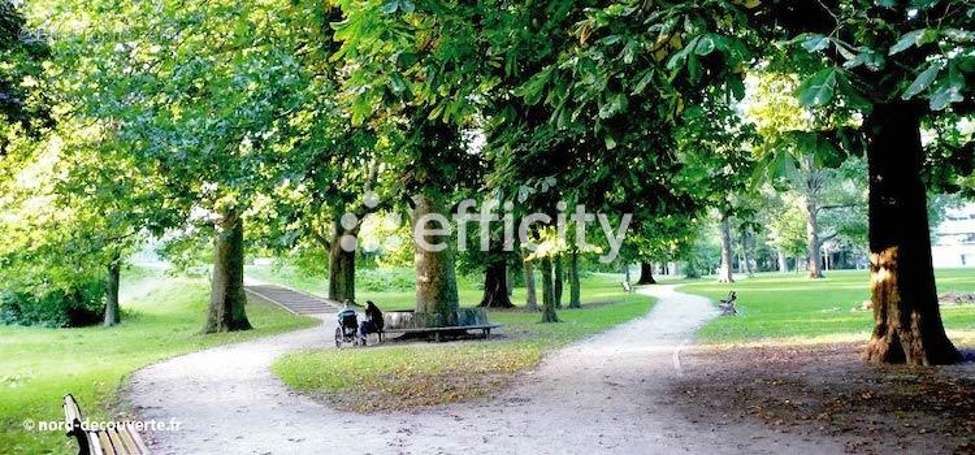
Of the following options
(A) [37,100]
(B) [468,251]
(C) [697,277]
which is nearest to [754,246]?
(C) [697,277]

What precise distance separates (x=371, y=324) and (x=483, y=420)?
11.2 meters

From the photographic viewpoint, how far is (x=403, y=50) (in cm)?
564

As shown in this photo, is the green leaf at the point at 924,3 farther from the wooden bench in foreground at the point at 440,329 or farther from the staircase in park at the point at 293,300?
the staircase in park at the point at 293,300

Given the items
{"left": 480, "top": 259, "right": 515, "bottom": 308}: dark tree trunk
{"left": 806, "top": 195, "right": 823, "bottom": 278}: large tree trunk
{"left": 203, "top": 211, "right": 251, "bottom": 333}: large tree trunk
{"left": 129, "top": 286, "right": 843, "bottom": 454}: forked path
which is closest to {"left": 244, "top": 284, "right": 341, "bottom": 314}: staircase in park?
{"left": 480, "top": 259, "right": 515, "bottom": 308}: dark tree trunk

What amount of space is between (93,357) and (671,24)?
62.5 feet

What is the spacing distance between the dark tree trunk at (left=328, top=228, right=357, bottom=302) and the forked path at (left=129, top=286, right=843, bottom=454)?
22.0 m

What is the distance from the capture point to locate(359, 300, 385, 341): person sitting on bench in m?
19.2

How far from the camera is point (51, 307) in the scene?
33.0 metres

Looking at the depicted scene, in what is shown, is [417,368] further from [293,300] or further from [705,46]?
[293,300]

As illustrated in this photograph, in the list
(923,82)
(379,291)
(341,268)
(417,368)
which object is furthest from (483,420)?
(379,291)

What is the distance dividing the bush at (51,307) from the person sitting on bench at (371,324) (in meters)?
19.1

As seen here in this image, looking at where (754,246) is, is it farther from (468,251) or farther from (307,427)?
(307,427)

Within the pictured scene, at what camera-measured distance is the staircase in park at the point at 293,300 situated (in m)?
36.2

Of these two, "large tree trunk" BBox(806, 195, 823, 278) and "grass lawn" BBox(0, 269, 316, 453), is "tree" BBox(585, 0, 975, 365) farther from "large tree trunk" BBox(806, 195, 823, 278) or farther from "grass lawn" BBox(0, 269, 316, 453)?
"large tree trunk" BBox(806, 195, 823, 278)
